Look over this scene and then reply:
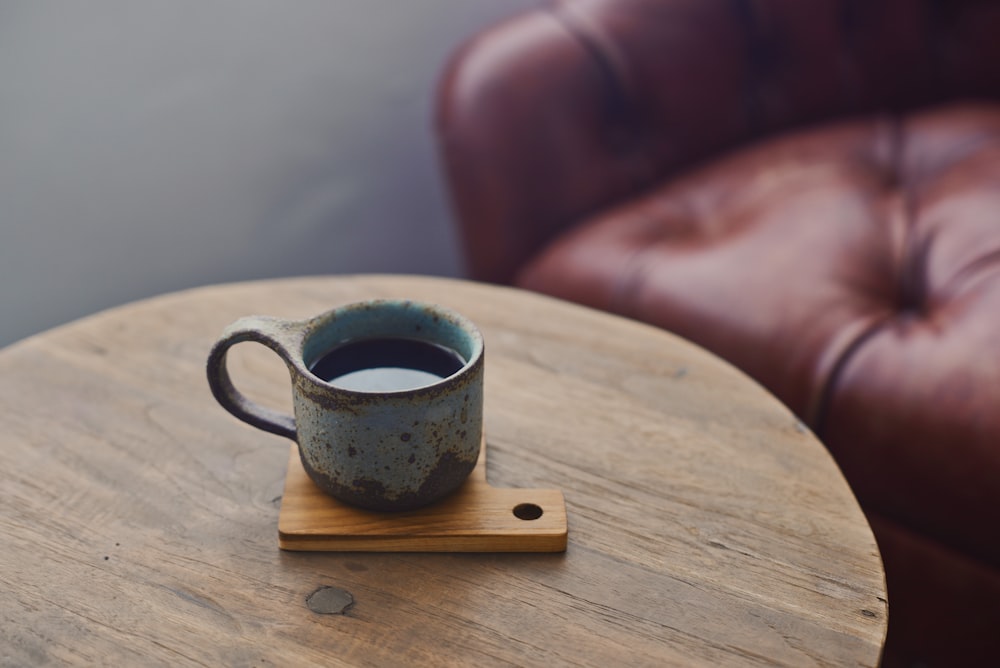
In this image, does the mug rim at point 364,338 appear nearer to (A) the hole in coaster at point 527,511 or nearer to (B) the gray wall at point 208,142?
(A) the hole in coaster at point 527,511

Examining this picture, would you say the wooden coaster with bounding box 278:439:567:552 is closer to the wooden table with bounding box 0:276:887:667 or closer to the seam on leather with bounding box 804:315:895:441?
the wooden table with bounding box 0:276:887:667

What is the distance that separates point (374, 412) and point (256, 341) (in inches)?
4.1

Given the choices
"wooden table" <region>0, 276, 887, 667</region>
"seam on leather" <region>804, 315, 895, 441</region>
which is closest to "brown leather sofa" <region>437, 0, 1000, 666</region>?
"seam on leather" <region>804, 315, 895, 441</region>

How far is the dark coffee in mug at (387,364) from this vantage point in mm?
577

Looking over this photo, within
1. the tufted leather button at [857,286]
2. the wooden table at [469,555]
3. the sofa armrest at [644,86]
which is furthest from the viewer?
the sofa armrest at [644,86]

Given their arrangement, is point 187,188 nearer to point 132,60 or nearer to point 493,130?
point 132,60

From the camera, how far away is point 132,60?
4.16 feet

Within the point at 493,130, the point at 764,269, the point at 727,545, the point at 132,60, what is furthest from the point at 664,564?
the point at 132,60

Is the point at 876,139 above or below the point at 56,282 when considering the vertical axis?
above

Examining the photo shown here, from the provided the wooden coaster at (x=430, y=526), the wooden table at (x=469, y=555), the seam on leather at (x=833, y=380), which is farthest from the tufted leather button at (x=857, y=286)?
the wooden coaster at (x=430, y=526)

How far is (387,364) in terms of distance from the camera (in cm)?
60

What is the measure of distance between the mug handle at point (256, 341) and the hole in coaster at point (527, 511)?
0.15m

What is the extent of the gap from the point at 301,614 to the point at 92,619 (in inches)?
4.5

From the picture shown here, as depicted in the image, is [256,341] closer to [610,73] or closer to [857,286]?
[857,286]
